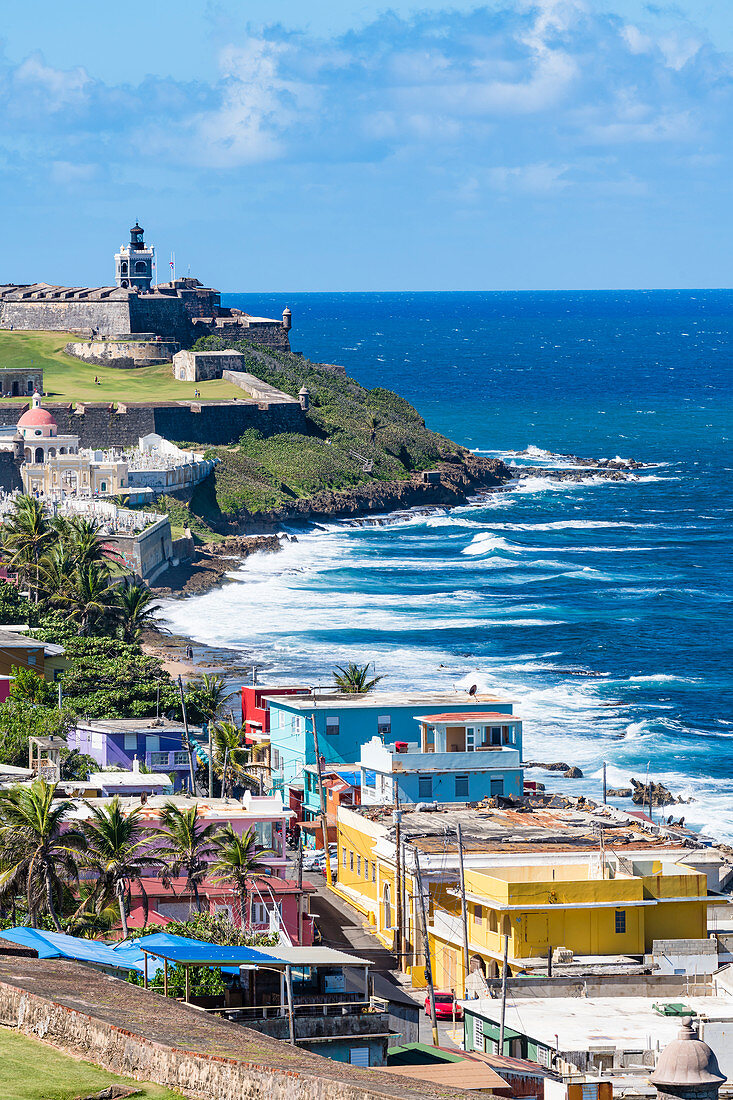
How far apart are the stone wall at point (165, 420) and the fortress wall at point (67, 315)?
54.8 feet

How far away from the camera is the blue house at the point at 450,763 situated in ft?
135

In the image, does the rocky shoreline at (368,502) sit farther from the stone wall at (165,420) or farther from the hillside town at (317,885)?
the hillside town at (317,885)

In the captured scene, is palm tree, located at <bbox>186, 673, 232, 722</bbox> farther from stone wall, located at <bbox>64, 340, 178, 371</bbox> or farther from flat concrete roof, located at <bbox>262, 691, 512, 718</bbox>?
stone wall, located at <bbox>64, 340, 178, 371</bbox>

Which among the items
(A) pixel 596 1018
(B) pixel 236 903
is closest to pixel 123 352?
(B) pixel 236 903

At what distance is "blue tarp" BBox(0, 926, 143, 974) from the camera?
17969 mm

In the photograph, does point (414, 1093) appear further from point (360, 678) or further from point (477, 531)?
point (477, 531)

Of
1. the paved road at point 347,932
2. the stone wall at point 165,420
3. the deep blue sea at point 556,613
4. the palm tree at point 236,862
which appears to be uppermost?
the stone wall at point 165,420

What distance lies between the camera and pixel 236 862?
3017cm

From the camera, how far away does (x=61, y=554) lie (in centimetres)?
5988

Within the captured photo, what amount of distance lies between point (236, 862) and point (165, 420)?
2832 inches

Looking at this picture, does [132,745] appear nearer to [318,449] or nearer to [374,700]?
[374,700]

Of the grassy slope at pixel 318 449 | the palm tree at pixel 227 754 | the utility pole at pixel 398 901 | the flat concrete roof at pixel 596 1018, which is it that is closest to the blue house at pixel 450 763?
the palm tree at pixel 227 754

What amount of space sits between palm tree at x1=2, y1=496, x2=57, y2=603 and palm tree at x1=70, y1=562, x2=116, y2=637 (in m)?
1.83

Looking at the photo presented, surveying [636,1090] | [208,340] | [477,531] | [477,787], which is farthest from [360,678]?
[208,340]
